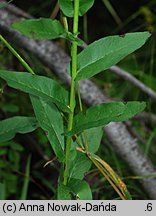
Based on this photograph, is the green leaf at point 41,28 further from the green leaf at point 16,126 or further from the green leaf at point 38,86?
the green leaf at point 16,126

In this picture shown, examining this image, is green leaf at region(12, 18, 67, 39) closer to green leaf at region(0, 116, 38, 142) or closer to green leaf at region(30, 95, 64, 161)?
green leaf at region(30, 95, 64, 161)

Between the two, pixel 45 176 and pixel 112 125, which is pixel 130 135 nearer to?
pixel 112 125

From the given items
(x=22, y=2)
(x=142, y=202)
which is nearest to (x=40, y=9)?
(x=22, y=2)

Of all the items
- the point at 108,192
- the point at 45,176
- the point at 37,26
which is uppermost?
the point at 45,176

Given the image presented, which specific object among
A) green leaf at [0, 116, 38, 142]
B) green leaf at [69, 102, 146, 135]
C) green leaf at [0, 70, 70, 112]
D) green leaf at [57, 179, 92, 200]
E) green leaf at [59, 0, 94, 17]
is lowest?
green leaf at [57, 179, 92, 200]

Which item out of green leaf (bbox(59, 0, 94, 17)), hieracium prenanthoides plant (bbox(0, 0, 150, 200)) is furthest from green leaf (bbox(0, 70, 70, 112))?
green leaf (bbox(59, 0, 94, 17))

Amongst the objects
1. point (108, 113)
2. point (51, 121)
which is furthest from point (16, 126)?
point (108, 113)

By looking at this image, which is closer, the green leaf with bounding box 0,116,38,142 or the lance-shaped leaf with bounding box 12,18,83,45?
the lance-shaped leaf with bounding box 12,18,83,45
